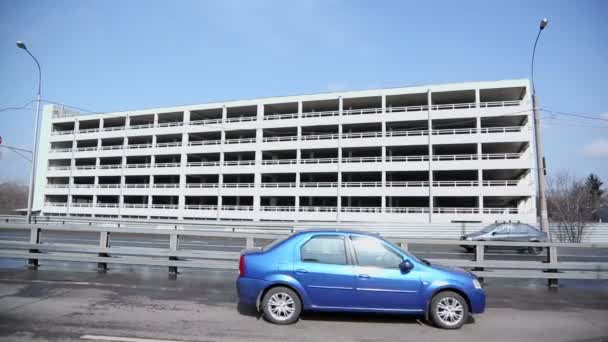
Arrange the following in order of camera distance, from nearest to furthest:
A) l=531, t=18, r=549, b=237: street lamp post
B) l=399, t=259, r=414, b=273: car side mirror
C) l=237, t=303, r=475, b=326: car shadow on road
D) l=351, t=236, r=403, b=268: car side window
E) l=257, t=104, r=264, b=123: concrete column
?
l=399, t=259, r=414, b=273: car side mirror, l=351, t=236, r=403, b=268: car side window, l=237, t=303, r=475, b=326: car shadow on road, l=531, t=18, r=549, b=237: street lamp post, l=257, t=104, r=264, b=123: concrete column

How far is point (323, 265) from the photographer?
5098 mm

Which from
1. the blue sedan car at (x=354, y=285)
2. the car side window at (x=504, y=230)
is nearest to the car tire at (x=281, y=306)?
the blue sedan car at (x=354, y=285)

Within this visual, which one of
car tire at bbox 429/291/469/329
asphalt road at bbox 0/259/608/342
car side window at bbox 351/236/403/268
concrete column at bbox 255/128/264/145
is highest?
concrete column at bbox 255/128/264/145

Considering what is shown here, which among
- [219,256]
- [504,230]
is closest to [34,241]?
[219,256]

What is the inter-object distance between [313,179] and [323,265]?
33.8 metres

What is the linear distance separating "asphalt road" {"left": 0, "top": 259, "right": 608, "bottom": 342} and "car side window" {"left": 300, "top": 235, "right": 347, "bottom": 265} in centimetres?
99

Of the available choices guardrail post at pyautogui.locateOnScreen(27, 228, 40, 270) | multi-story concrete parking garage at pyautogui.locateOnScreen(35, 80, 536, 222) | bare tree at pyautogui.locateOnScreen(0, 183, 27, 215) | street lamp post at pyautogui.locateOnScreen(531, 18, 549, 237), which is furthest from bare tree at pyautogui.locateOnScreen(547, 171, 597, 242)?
bare tree at pyautogui.locateOnScreen(0, 183, 27, 215)

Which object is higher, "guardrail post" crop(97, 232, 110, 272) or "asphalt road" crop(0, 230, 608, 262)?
"guardrail post" crop(97, 232, 110, 272)

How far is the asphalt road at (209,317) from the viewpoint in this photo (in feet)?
15.2

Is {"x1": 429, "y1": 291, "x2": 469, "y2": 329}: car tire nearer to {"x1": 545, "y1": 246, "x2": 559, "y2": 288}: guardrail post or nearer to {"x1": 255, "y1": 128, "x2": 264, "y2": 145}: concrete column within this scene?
{"x1": 545, "y1": 246, "x2": 559, "y2": 288}: guardrail post

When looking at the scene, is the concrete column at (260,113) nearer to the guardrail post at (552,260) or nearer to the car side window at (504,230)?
the car side window at (504,230)

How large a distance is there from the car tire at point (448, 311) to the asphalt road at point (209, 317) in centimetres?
14

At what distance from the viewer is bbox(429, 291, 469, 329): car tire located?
505 cm

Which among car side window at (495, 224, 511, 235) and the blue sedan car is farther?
car side window at (495, 224, 511, 235)
